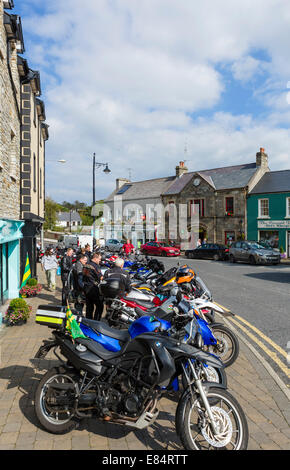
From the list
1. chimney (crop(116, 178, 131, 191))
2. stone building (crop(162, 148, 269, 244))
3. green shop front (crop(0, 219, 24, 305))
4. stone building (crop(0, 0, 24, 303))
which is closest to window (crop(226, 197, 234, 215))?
stone building (crop(162, 148, 269, 244))

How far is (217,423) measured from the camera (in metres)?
3.25

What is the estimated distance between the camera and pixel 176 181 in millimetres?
42031

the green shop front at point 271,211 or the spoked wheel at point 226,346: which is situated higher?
the green shop front at point 271,211

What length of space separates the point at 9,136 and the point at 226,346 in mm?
8052

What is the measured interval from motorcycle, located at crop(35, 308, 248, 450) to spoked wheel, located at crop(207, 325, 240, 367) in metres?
Result: 1.98

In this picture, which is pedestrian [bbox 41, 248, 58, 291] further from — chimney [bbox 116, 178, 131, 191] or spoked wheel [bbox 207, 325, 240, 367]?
chimney [bbox 116, 178, 131, 191]

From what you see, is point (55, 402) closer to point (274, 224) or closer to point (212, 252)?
point (212, 252)

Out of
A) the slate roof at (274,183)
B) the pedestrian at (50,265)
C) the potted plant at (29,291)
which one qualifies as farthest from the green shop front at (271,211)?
the potted plant at (29,291)

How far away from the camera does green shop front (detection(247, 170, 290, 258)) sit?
99.7 feet

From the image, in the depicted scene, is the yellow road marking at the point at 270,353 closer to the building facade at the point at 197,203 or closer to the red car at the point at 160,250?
the red car at the point at 160,250

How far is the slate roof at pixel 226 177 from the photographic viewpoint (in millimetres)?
34219

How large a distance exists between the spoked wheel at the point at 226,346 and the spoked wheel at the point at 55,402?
261 centimetres
